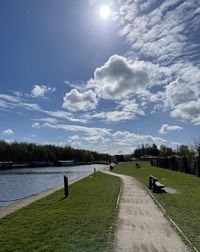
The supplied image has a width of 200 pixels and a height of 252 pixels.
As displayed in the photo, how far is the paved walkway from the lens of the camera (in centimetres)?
862

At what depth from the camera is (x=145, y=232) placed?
33.6ft

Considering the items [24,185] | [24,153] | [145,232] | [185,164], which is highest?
[24,153]

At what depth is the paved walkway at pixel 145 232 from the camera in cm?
862

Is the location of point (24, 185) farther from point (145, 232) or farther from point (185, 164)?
point (145, 232)

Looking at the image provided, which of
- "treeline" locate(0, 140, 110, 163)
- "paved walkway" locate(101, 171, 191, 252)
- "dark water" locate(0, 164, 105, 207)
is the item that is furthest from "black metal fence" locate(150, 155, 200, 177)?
"treeline" locate(0, 140, 110, 163)

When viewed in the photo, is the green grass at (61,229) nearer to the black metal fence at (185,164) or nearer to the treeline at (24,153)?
the black metal fence at (185,164)

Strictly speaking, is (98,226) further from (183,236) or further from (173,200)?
(173,200)

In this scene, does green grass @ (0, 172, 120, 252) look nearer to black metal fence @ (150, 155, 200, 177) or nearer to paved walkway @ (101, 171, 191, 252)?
paved walkway @ (101, 171, 191, 252)

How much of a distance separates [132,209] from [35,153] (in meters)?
165

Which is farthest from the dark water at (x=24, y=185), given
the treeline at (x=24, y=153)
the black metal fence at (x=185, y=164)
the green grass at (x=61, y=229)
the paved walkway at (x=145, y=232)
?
the treeline at (x=24, y=153)

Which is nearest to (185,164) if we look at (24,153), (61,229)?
(61,229)

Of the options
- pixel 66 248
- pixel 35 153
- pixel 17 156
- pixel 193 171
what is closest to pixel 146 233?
pixel 66 248

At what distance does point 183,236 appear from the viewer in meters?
9.75

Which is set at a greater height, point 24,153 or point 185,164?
point 24,153
